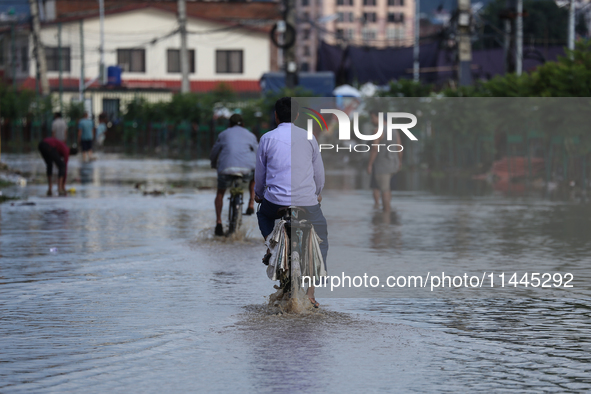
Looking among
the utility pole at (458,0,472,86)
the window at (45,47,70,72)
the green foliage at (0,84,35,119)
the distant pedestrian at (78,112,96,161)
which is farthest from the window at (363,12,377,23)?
the utility pole at (458,0,472,86)

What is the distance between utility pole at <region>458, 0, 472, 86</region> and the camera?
30984mm

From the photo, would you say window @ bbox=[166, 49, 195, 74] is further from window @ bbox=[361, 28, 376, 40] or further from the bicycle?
window @ bbox=[361, 28, 376, 40]

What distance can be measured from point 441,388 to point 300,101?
357 centimetres

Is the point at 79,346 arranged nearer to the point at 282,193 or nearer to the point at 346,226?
the point at 282,193

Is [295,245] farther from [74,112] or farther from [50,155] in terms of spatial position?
[74,112]

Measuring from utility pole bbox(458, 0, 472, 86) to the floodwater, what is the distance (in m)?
14.2

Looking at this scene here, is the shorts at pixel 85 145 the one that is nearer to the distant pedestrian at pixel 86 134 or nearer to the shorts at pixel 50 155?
the distant pedestrian at pixel 86 134

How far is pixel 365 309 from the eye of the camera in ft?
30.9

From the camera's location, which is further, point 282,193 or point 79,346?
point 282,193

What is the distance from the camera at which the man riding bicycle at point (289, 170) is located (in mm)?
8977

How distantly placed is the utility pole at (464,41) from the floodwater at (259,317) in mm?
14170

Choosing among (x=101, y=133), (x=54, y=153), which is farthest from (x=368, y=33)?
(x=54, y=153)

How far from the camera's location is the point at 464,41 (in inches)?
1230

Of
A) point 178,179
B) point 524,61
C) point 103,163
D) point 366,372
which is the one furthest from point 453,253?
point 524,61
